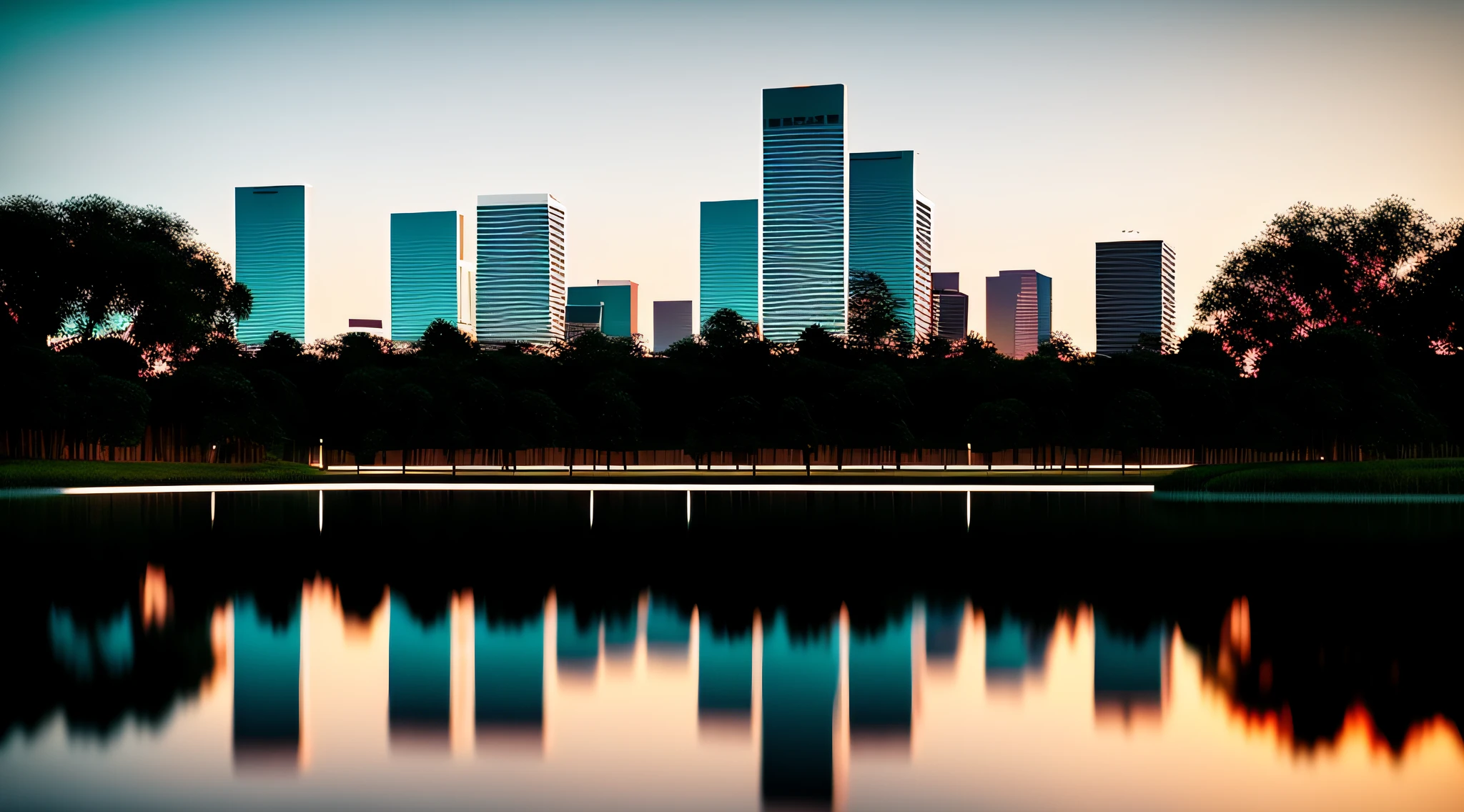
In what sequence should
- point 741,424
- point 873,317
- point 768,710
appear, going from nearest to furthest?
point 768,710, point 741,424, point 873,317

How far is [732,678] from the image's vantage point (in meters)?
12.1

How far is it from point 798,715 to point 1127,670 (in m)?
3.94

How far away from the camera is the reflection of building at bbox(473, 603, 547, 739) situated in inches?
401

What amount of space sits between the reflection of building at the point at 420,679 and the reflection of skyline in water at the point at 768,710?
0.04m

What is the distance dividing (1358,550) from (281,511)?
106ft

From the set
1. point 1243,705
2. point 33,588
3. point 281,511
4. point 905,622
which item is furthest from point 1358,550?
point 281,511

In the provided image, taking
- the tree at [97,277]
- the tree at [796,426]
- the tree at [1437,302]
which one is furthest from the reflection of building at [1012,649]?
the tree at [1437,302]

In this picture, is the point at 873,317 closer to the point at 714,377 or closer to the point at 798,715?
the point at 714,377

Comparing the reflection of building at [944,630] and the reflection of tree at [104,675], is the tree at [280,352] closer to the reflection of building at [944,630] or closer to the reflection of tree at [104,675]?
the reflection of tree at [104,675]

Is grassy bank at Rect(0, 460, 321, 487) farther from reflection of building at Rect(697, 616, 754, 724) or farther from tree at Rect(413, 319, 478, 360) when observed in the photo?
reflection of building at Rect(697, 616, 754, 724)

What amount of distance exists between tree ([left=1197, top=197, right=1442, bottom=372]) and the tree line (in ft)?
0.46

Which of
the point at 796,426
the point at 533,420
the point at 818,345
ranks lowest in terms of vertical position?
the point at 796,426

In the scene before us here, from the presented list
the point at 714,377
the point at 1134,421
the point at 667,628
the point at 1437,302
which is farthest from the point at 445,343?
the point at 667,628

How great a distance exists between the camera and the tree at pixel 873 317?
486 feet
